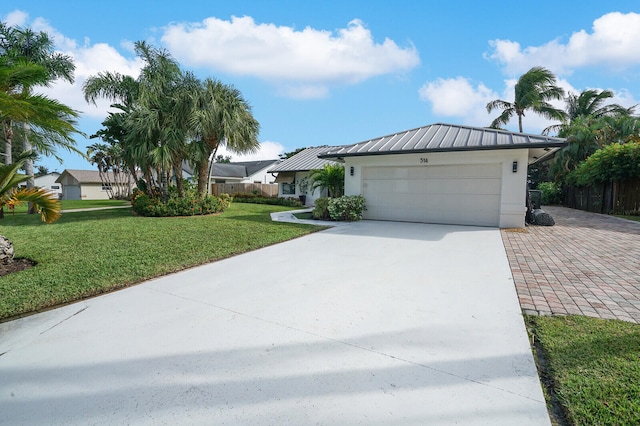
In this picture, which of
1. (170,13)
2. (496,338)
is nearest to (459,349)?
(496,338)

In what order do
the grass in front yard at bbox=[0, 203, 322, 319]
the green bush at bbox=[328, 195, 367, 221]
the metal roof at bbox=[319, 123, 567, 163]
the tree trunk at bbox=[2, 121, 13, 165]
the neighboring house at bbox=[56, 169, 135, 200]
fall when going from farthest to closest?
the neighboring house at bbox=[56, 169, 135, 200]
the green bush at bbox=[328, 195, 367, 221]
the metal roof at bbox=[319, 123, 567, 163]
the tree trunk at bbox=[2, 121, 13, 165]
the grass in front yard at bbox=[0, 203, 322, 319]

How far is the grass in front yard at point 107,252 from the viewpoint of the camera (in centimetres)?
424

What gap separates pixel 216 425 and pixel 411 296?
284 centimetres

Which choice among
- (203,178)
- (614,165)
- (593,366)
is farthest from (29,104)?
(614,165)

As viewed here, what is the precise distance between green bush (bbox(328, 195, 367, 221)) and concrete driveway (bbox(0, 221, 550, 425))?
7.12 m

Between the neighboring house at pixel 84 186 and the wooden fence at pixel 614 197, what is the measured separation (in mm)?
45616

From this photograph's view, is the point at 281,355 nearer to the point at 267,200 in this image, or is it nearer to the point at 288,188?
the point at 267,200

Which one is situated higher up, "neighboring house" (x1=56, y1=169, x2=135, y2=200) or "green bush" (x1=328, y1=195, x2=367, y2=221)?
"neighboring house" (x1=56, y1=169, x2=135, y2=200)

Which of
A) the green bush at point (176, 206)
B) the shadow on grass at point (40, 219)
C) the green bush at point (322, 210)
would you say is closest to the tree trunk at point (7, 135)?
the shadow on grass at point (40, 219)

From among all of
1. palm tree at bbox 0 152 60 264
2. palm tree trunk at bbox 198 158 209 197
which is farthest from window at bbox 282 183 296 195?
palm tree at bbox 0 152 60 264

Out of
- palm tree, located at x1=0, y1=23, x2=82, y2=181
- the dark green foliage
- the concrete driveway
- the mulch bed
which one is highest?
palm tree, located at x1=0, y1=23, x2=82, y2=181

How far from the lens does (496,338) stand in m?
2.90

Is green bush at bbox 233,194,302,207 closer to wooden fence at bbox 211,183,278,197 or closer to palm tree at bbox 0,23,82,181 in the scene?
wooden fence at bbox 211,183,278,197

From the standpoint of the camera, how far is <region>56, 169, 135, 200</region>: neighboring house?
40.0m
